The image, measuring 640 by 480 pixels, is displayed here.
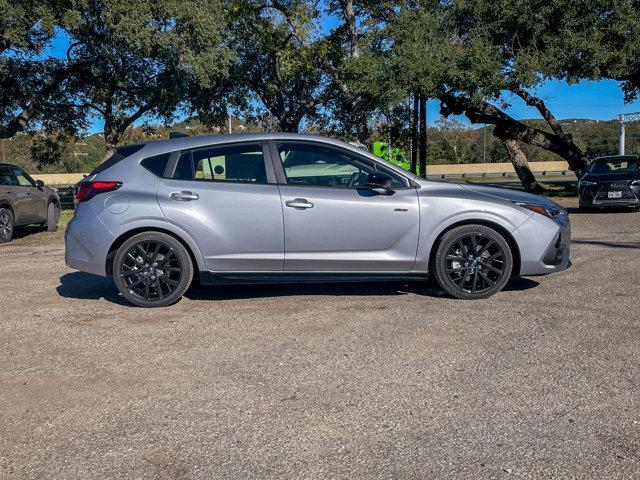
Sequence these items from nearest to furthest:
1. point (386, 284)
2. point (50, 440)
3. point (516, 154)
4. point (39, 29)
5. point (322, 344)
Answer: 1. point (50, 440)
2. point (322, 344)
3. point (386, 284)
4. point (39, 29)
5. point (516, 154)

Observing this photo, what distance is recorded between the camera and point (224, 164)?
259 inches

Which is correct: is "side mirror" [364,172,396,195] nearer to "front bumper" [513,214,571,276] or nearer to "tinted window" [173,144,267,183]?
"tinted window" [173,144,267,183]

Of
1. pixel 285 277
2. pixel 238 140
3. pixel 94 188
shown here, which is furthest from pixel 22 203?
pixel 285 277

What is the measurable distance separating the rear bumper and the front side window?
789 centimetres

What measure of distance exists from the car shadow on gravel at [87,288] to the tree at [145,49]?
1098 centimetres

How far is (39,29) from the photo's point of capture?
19031mm

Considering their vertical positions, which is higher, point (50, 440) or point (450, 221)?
point (450, 221)

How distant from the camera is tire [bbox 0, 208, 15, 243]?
12688mm

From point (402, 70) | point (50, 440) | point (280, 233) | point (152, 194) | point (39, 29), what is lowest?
point (50, 440)

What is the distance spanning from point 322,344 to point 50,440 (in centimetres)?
220

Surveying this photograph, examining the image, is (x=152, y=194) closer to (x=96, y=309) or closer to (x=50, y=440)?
(x=96, y=309)

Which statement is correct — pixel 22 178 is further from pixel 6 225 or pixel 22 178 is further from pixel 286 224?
pixel 286 224

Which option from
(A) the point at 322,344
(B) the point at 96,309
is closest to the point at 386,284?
(A) the point at 322,344

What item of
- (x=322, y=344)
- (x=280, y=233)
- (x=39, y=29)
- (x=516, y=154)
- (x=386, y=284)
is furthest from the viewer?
(x=516, y=154)
